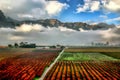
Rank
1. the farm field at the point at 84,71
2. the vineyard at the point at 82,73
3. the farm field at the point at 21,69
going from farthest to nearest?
1. the farm field at the point at 21,69
2. the farm field at the point at 84,71
3. the vineyard at the point at 82,73

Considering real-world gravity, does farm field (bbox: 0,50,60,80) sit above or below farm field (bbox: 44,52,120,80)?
above

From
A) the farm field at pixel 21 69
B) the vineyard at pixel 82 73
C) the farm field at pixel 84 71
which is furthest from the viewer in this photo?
the farm field at pixel 21 69

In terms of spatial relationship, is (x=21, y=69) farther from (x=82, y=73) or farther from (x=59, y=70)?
Answer: (x=82, y=73)

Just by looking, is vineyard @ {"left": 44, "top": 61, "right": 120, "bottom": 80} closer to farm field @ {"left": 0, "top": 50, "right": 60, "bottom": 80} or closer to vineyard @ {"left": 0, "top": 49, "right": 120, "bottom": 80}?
vineyard @ {"left": 0, "top": 49, "right": 120, "bottom": 80}


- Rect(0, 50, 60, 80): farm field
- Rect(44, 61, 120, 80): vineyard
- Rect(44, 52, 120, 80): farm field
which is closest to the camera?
Rect(44, 61, 120, 80): vineyard

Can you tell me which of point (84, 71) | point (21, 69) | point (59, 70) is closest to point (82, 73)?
point (84, 71)

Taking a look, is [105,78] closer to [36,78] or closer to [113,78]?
[113,78]

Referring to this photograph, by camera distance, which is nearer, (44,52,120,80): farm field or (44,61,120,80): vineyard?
(44,61,120,80): vineyard

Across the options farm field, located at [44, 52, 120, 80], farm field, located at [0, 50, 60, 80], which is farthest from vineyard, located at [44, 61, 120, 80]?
farm field, located at [0, 50, 60, 80]

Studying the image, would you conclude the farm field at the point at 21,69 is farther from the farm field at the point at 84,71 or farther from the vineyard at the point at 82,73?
the vineyard at the point at 82,73

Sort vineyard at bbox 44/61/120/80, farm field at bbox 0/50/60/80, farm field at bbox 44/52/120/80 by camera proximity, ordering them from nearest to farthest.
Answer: vineyard at bbox 44/61/120/80
farm field at bbox 44/52/120/80
farm field at bbox 0/50/60/80

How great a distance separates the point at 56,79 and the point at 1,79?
748 cm

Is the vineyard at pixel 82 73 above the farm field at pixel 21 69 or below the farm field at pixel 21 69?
below

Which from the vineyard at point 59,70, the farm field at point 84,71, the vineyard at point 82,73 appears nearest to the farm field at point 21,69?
the vineyard at point 59,70
